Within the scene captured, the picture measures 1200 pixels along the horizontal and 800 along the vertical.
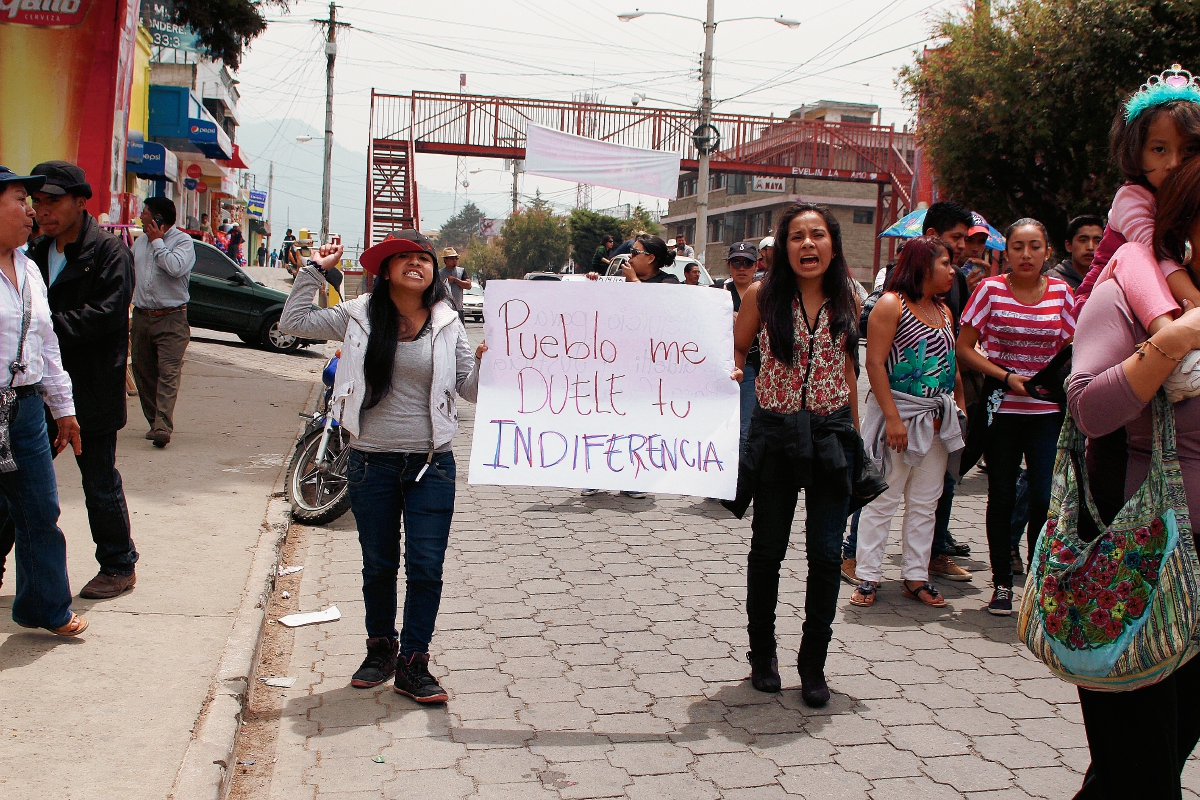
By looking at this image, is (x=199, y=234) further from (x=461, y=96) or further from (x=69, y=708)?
(x=69, y=708)

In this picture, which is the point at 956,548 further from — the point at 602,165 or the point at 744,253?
the point at 602,165

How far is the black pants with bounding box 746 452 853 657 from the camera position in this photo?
14.1ft

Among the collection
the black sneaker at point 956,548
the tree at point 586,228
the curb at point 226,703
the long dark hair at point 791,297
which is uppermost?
the tree at point 586,228

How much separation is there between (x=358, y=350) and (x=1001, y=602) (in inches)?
141

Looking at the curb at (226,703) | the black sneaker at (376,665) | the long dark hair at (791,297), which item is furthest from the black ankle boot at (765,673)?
the curb at (226,703)

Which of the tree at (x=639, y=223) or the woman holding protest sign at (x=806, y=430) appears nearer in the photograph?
the woman holding protest sign at (x=806, y=430)

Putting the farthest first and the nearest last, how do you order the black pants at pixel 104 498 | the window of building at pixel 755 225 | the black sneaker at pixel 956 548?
the window of building at pixel 755 225
the black sneaker at pixel 956 548
the black pants at pixel 104 498

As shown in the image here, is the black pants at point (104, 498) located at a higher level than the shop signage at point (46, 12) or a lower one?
lower

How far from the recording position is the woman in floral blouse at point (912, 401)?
5500 mm

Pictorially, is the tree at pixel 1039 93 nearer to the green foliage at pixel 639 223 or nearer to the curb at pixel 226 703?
the curb at pixel 226 703

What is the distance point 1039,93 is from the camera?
1800 centimetres

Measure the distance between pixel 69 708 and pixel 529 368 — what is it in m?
2.16

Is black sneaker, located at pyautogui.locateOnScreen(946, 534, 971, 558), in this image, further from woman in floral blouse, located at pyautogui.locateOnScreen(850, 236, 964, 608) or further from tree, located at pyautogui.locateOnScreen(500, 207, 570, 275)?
tree, located at pyautogui.locateOnScreen(500, 207, 570, 275)

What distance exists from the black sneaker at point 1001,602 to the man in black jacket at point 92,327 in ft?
14.5
